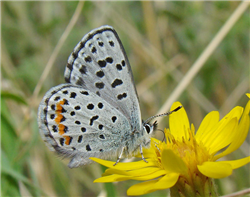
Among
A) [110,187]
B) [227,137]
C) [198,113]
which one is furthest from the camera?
[198,113]

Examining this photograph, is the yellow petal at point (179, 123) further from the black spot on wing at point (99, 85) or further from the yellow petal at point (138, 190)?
the yellow petal at point (138, 190)

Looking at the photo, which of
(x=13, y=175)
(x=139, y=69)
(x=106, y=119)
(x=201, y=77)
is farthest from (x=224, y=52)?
(x=13, y=175)

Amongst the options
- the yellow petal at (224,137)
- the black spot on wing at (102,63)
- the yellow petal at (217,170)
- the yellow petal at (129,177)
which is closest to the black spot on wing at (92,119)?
the black spot on wing at (102,63)

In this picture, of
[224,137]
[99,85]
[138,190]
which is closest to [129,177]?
[138,190]

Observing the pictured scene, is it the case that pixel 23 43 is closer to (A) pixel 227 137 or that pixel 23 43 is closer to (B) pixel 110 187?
(B) pixel 110 187

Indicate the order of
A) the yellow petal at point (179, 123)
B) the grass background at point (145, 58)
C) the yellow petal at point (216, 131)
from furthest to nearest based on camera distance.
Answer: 1. the grass background at point (145, 58)
2. the yellow petal at point (179, 123)
3. the yellow petal at point (216, 131)

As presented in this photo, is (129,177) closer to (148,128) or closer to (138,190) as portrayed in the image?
(138,190)

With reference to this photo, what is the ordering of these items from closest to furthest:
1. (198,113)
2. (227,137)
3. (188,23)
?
(227,137)
(188,23)
(198,113)
